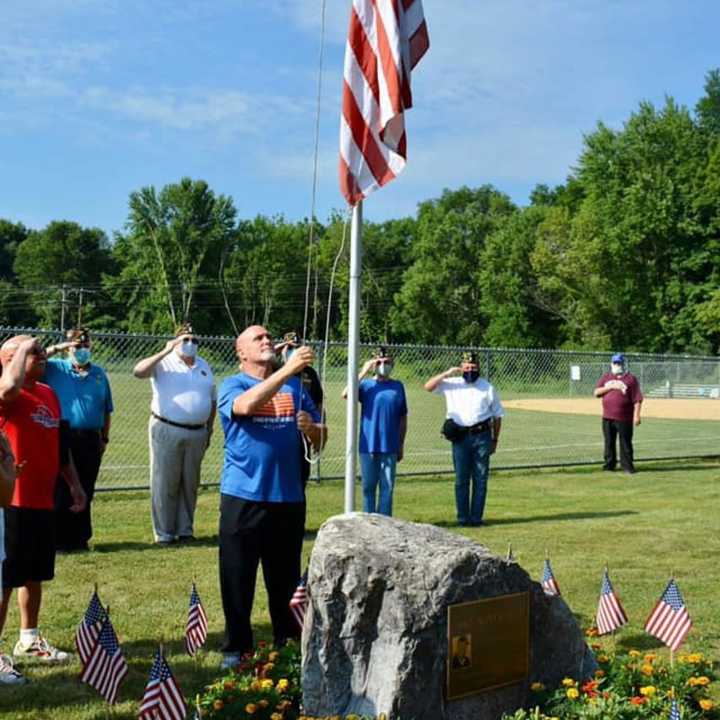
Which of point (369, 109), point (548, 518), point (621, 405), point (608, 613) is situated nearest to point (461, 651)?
point (608, 613)

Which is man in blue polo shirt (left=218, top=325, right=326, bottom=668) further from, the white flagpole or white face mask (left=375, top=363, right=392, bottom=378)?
white face mask (left=375, top=363, right=392, bottom=378)

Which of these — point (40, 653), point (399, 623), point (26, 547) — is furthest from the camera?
point (40, 653)

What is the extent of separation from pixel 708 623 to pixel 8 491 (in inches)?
191

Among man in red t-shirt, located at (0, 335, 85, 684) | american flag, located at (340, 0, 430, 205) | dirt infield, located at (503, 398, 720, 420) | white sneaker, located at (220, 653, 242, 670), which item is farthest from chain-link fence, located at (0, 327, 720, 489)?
american flag, located at (340, 0, 430, 205)

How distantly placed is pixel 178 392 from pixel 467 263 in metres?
63.3

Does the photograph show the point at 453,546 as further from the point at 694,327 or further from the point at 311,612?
the point at 694,327

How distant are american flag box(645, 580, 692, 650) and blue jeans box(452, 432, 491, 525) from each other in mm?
5098

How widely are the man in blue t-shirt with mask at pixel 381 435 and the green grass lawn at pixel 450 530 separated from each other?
83cm

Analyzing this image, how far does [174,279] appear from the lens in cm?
7969

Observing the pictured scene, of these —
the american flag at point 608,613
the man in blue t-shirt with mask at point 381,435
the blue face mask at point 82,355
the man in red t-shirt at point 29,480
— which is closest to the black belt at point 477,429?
the man in blue t-shirt with mask at point 381,435

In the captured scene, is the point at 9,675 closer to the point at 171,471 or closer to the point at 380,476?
the point at 171,471

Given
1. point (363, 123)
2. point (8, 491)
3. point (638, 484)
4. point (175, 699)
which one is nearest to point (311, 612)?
point (175, 699)

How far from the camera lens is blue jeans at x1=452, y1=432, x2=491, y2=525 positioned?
415 inches

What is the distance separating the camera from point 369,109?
521 cm
